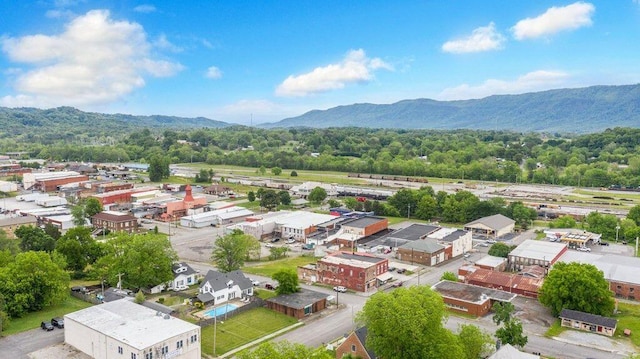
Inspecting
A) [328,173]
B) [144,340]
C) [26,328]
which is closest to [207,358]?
[144,340]

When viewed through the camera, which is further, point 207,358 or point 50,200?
point 50,200

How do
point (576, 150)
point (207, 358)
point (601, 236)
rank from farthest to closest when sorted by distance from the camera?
point (576, 150), point (601, 236), point (207, 358)

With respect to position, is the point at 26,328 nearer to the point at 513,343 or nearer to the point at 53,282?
the point at 53,282

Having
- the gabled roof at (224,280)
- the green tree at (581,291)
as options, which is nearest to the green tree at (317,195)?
the gabled roof at (224,280)

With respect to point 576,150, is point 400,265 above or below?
below

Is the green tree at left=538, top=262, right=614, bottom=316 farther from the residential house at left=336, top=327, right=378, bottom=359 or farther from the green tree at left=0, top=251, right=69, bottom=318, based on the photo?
the green tree at left=0, top=251, right=69, bottom=318

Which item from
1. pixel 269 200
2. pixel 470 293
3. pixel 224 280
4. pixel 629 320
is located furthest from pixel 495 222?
pixel 224 280

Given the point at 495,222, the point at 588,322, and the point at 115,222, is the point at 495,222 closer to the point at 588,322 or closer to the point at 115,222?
the point at 588,322

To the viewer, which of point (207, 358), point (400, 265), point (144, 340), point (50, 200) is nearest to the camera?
point (144, 340)
